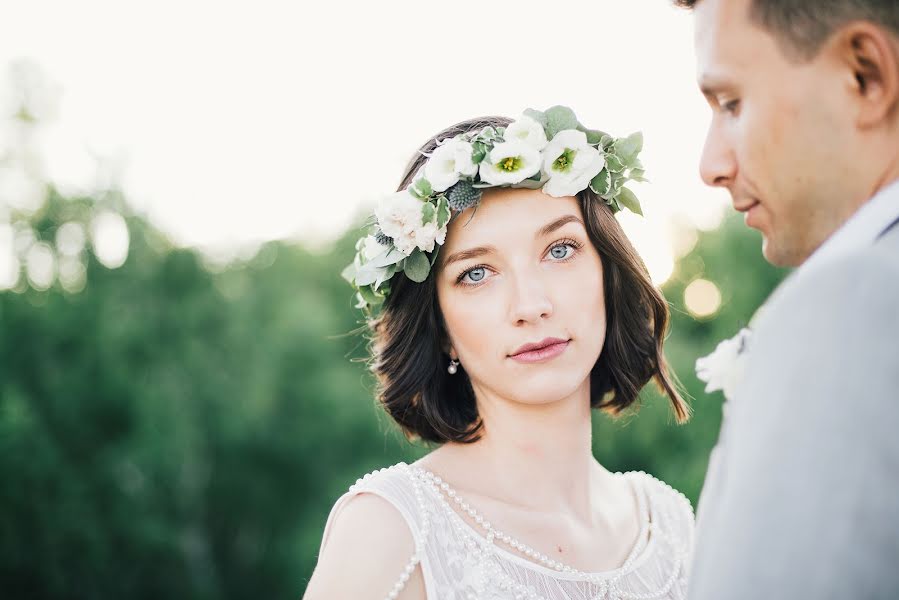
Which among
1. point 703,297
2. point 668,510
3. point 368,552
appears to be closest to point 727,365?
point 368,552

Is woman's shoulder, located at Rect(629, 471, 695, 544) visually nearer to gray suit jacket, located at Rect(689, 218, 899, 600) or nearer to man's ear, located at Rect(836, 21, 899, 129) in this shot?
man's ear, located at Rect(836, 21, 899, 129)

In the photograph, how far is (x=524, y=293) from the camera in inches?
128

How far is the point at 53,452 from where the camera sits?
14531 mm

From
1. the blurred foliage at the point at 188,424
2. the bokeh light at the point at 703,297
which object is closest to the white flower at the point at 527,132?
the blurred foliage at the point at 188,424

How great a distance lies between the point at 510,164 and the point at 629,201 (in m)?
0.65

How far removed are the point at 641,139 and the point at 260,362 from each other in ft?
46.0

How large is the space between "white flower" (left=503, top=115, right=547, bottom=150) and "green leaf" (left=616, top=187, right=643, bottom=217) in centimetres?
46

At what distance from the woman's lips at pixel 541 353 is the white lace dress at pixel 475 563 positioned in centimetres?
55

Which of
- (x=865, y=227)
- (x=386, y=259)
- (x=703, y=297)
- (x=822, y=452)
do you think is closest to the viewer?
(x=822, y=452)

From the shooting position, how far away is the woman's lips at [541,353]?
10.8ft

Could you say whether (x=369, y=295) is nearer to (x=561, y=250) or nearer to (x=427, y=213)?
(x=427, y=213)

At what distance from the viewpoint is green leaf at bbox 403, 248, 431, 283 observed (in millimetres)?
3500

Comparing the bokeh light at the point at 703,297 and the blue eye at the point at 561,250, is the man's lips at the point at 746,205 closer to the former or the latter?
the blue eye at the point at 561,250

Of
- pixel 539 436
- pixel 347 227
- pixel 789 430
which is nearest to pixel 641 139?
pixel 539 436
